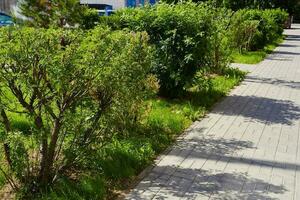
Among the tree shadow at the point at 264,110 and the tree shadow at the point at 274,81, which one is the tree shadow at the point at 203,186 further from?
the tree shadow at the point at 274,81

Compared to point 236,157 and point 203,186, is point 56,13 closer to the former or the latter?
point 236,157

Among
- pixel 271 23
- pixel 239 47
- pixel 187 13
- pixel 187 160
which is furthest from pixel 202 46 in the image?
pixel 271 23

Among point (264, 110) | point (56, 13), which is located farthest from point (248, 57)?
point (264, 110)

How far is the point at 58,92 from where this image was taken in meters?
4.45

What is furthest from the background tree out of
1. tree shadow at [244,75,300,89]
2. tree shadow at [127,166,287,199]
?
tree shadow at [127,166,287,199]

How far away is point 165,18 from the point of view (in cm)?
912

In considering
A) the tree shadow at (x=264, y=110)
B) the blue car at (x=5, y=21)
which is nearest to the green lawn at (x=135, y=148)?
the tree shadow at (x=264, y=110)

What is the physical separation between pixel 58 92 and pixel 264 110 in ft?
19.1

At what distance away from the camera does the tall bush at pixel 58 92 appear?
4.23m

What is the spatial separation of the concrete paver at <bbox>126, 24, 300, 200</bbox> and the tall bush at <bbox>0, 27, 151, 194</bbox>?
87 centimetres

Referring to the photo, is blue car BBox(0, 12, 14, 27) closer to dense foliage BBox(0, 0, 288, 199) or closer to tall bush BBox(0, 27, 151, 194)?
dense foliage BBox(0, 0, 288, 199)

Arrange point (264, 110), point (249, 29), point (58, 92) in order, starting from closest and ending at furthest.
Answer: point (58, 92) → point (264, 110) → point (249, 29)

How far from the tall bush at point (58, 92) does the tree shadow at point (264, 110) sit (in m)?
3.89

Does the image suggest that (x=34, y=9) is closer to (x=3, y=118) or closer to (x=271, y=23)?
(x=3, y=118)
